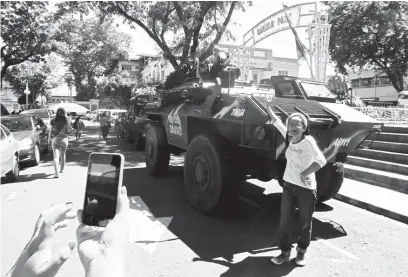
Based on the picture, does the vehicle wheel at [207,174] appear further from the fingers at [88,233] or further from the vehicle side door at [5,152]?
the vehicle side door at [5,152]

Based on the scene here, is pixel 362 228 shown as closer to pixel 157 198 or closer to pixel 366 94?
pixel 157 198

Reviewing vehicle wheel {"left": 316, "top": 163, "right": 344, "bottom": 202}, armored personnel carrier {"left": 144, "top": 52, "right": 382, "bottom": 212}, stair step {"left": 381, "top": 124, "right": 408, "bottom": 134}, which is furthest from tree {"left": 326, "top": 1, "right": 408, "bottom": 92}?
vehicle wheel {"left": 316, "top": 163, "right": 344, "bottom": 202}

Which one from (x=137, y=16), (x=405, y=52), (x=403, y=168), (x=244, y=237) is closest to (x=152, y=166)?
(x=244, y=237)

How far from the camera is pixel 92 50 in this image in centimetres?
4922

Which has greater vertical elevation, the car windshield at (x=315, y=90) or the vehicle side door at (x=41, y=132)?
the car windshield at (x=315, y=90)

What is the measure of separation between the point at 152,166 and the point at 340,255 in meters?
4.94

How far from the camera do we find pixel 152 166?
318 inches

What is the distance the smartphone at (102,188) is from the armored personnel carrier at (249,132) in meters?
3.01

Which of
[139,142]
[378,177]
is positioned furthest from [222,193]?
[139,142]

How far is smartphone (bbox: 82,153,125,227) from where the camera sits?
1437 millimetres

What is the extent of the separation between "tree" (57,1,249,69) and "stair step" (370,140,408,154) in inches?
365

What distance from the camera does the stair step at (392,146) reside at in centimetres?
901

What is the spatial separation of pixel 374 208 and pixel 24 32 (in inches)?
749

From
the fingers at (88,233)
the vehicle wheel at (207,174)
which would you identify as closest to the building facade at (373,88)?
the vehicle wheel at (207,174)
